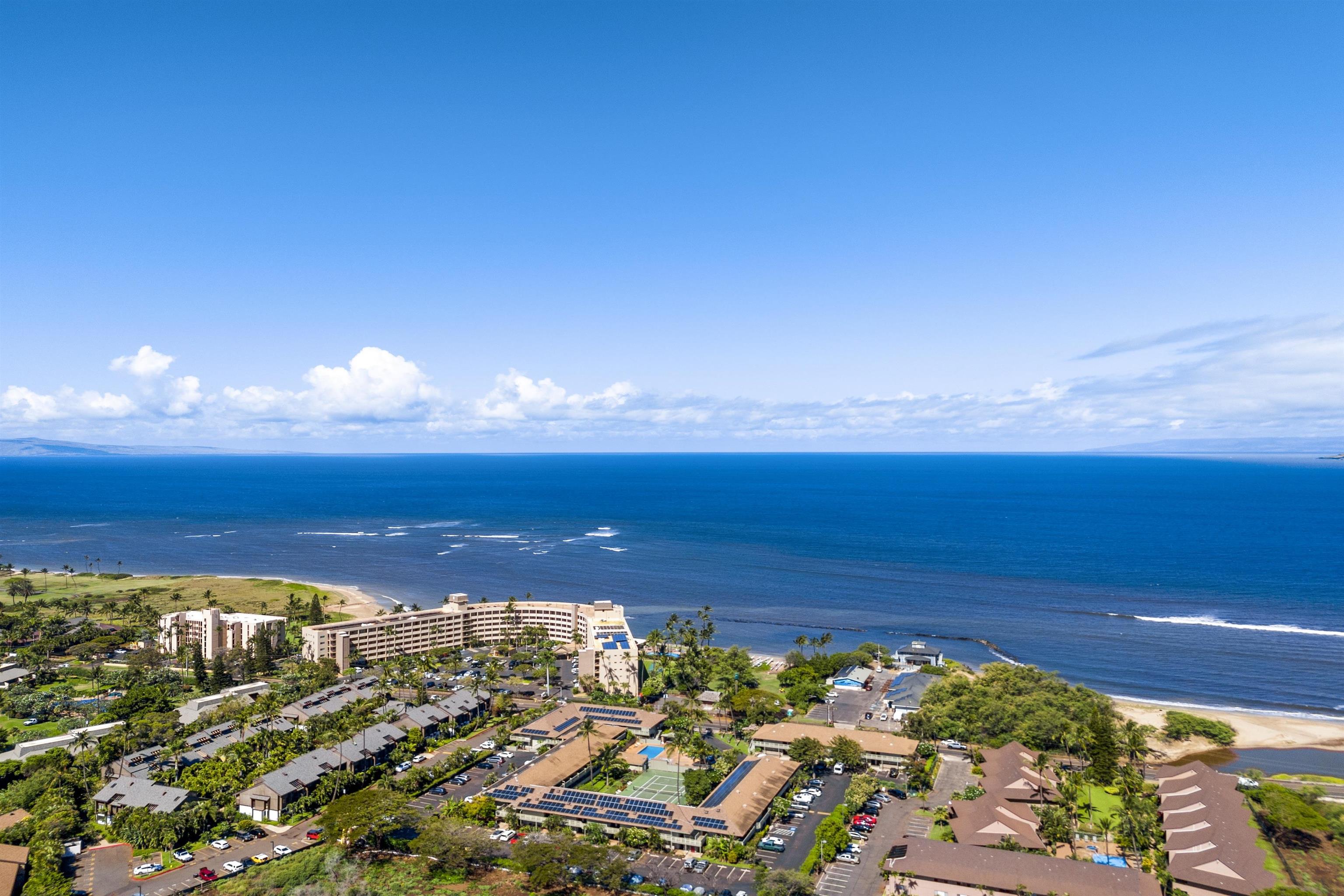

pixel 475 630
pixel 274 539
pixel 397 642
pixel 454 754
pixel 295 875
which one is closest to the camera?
pixel 295 875

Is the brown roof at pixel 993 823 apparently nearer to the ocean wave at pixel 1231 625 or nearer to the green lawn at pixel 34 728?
the ocean wave at pixel 1231 625

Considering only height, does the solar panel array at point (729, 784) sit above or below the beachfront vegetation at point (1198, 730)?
above

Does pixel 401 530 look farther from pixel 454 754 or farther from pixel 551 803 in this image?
pixel 551 803

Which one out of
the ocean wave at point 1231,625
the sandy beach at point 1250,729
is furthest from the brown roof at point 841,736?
the ocean wave at point 1231,625

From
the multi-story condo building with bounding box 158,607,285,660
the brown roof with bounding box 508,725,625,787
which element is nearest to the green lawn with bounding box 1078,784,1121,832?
the brown roof with bounding box 508,725,625,787

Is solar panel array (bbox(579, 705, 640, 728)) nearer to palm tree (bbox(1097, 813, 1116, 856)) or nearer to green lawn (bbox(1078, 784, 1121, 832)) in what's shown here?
green lawn (bbox(1078, 784, 1121, 832))

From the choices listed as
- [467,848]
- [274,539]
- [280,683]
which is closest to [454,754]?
[467,848]
